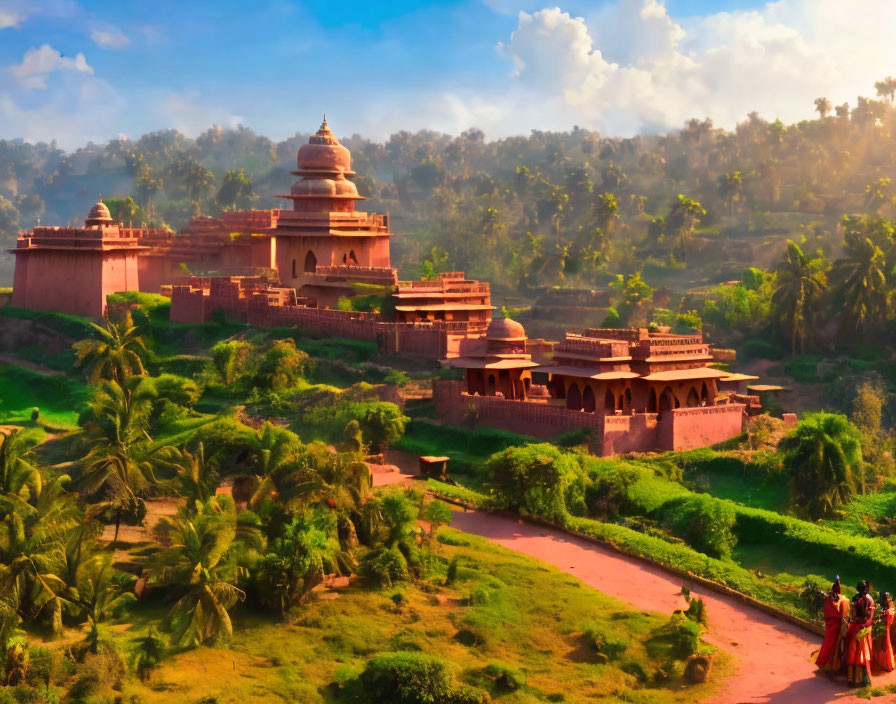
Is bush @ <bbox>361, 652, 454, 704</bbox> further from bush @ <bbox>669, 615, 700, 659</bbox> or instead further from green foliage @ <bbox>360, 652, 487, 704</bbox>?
bush @ <bbox>669, 615, 700, 659</bbox>

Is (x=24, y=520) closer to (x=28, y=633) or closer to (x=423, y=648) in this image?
(x=28, y=633)

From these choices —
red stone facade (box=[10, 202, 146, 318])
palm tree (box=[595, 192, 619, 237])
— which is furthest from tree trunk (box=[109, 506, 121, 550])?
palm tree (box=[595, 192, 619, 237])

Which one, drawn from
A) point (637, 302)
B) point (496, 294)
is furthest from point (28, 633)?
point (496, 294)

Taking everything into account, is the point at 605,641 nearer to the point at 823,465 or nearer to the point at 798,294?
the point at 823,465

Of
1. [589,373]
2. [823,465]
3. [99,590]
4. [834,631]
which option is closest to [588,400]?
[589,373]

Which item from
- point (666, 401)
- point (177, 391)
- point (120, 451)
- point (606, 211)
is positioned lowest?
point (120, 451)

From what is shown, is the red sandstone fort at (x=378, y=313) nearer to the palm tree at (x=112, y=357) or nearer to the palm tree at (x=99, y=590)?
the palm tree at (x=112, y=357)

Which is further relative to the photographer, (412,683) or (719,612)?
(719,612)

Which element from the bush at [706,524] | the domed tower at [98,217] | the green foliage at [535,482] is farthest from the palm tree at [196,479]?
the domed tower at [98,217]
